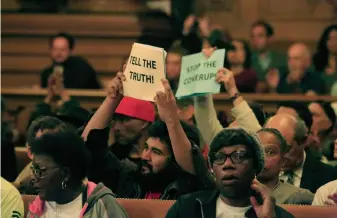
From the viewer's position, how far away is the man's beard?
8797 millimetres

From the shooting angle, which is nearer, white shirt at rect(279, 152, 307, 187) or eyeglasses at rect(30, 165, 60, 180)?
eyeglasses at rect(30, 165, 60, 180)

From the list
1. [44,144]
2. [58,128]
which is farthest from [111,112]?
[44,144]

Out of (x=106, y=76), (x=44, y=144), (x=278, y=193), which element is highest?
(x=44, y=144)

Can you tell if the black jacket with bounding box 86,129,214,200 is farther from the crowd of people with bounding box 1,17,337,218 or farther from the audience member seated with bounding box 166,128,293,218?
the audience member seated with bounding box 166,128,293,218

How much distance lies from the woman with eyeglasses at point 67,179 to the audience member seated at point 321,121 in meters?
3.32

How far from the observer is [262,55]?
47.4 ft

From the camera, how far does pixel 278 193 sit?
8812 mm

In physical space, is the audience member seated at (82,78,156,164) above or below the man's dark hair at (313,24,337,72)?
above

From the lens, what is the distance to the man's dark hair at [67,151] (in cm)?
782

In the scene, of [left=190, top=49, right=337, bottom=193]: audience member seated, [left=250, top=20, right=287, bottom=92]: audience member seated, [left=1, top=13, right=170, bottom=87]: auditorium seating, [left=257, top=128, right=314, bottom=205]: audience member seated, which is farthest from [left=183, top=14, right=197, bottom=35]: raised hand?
[left=257, top=128, right=314, bottom=205]: audience member seated

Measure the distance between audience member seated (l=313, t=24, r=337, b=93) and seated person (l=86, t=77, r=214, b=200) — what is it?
4620mm

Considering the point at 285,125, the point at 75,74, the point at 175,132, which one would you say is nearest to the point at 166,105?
the point at 175,132

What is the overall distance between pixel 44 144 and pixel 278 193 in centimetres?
175

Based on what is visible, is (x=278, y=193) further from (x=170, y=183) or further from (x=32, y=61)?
(x=32, y=61)
